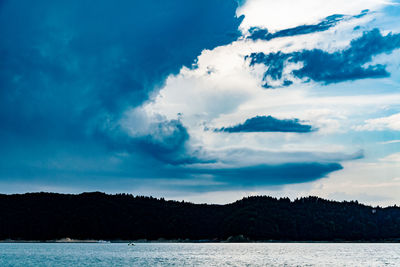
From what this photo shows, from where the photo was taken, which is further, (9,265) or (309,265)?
(309,265)

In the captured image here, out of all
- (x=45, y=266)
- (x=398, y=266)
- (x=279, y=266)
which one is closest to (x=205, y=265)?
(x=279, y=266)

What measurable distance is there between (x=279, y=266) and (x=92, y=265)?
4842 centimetres

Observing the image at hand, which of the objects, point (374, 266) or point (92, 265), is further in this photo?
point (374, 266)

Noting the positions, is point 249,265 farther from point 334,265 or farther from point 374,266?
point 374,266

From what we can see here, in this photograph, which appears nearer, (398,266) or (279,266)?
(279,266)

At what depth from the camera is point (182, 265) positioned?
482 ft

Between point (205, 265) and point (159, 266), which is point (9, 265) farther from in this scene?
point (205, 265)

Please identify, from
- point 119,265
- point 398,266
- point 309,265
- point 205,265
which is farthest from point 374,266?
point 119,265

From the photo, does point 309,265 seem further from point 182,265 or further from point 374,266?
point 182,265

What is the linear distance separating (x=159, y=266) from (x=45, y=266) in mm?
28525

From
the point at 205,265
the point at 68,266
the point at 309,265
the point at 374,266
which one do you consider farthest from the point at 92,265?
the point at 374,266

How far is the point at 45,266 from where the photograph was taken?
141 metres

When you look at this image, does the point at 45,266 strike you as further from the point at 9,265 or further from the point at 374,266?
the point at 374,266

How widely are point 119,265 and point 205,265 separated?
22.6m
